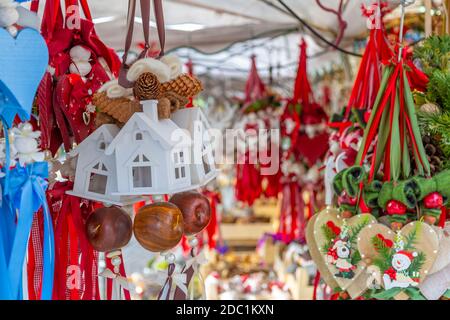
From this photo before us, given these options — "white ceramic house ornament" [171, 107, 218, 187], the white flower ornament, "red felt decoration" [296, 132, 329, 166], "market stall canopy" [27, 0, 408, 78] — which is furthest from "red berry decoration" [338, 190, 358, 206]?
"red felt decoration" [296, 132, 329, 166]

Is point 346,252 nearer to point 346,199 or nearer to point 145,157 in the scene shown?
point 346,199

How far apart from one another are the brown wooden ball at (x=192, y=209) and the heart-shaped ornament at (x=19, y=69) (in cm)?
28

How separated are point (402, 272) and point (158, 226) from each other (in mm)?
454

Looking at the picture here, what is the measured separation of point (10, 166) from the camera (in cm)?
70

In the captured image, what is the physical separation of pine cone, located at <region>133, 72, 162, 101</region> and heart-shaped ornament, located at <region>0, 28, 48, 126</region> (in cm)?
16

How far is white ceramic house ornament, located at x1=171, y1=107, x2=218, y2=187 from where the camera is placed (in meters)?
0.89

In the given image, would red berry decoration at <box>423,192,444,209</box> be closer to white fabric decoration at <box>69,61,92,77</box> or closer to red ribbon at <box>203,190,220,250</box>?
white fabric decoration at <box>69,61,92,77</box>

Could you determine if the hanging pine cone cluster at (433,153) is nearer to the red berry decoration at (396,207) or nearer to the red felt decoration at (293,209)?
the red berry decoration at (396,207)

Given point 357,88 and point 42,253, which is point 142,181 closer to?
point 42,253

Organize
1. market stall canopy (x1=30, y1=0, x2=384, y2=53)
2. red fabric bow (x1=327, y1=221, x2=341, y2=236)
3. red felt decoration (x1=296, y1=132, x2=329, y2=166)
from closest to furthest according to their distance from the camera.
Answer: red fabric bow (x1=327, y1=221, x2=341, y2=236), market stall canopy (x1=30, y1=0, x2=384, y2=53), red felt decoration (x1=296, y1=132, x2=329, y2=166)

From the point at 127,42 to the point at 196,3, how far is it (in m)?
1.22

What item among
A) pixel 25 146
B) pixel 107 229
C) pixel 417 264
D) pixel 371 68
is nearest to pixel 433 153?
pixel 417 264
